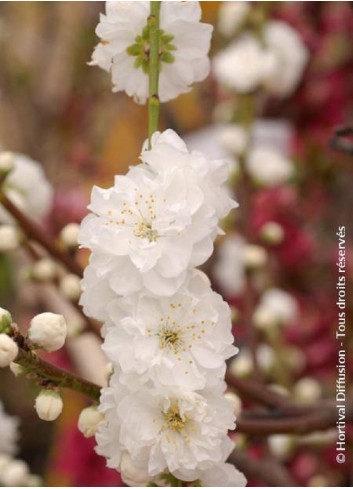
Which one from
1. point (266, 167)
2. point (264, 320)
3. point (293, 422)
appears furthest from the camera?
A: point (266, 167)

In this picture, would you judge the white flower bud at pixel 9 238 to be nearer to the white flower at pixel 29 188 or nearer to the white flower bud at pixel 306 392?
the white flower at pixel 29 188

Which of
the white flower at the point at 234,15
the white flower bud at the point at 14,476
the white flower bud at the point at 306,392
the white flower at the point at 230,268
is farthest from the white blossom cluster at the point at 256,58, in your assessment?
the white flower bud at the point at 14,476

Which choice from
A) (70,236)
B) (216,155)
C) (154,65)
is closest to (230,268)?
(216,155)

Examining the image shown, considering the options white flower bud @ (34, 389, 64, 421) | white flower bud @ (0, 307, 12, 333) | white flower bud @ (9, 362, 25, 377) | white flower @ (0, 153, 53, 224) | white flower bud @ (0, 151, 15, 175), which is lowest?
white flower bud @ (34, 389, 64, 421)

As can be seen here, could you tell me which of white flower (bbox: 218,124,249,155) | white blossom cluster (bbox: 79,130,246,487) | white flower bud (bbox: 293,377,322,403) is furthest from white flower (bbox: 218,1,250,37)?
white blossom cluster (bbox: 79,130,246,487)

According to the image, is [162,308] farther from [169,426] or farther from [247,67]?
[247,67]

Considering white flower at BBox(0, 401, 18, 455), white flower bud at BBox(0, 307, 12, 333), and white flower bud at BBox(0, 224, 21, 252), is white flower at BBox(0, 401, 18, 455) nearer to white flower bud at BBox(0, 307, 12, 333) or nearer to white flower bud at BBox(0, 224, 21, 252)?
white flower bud at BBox(0, 224, 21, 252)
